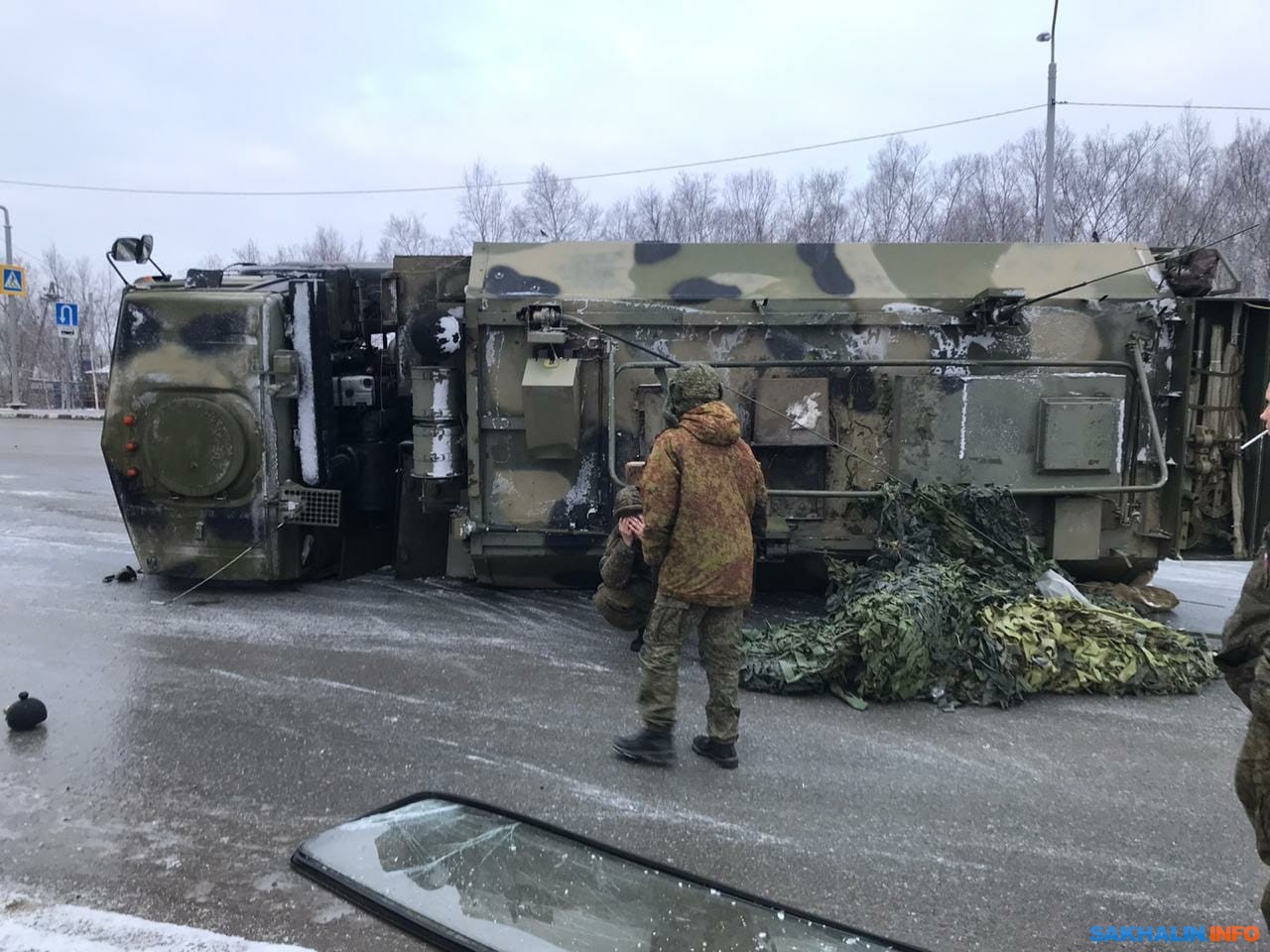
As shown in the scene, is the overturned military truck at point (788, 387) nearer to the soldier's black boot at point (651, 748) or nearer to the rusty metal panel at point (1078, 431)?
the rusty metal panel at point (1078, 431)

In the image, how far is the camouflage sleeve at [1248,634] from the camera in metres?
2.16

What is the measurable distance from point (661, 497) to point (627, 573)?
71 centimetres

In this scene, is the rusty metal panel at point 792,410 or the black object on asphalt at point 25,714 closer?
the black object on asphalt at point 25,714

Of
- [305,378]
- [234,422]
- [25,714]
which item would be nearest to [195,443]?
[234,422]

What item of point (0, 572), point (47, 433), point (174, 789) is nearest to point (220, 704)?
point (174, 789)

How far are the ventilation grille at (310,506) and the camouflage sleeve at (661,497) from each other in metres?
3.42

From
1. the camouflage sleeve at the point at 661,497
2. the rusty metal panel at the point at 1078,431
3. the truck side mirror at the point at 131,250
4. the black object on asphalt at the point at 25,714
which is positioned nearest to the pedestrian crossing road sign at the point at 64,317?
the truck side mirror at the point at 131,250

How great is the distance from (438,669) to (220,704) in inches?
44.1

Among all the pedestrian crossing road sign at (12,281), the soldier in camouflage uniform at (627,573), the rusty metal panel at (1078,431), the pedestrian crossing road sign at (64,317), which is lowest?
the soldier in camouflage uniform at (627,573)

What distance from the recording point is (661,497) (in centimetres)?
388

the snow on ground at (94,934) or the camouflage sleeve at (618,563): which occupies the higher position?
the camouflage sleeve at (618,563)

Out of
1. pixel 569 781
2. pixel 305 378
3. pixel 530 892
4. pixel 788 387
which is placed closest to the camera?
pixel 530 892

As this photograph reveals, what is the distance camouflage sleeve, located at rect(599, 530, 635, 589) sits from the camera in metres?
4.41

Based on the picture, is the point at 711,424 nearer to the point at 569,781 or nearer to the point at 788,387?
the point at 569,781
